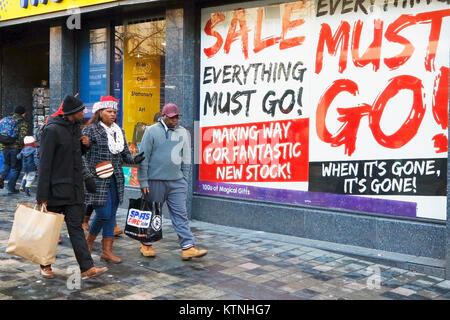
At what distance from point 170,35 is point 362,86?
11.0 ft

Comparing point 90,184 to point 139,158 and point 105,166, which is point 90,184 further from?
point 139,158

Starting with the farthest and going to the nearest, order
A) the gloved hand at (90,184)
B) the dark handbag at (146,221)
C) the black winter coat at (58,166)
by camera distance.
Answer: the dark handbag at (146,221) → the gloved hand at (90,184) → the black winter coat at (58,166)

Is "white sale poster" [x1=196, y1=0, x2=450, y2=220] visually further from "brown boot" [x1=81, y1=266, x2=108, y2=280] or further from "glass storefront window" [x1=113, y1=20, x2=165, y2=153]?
"brown boot" [x1=81, y1=266, x2=108, y2=280]

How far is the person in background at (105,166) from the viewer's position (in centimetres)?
566

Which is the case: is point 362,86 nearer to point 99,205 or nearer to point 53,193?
point 99,205

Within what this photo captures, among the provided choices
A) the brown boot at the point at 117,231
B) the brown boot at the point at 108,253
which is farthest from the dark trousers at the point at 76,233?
the brown boot at the point at 117,231

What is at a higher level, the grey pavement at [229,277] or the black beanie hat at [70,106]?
the black beanie hat at [70,106]

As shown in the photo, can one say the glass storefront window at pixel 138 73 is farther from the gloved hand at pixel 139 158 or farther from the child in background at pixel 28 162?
the gloved hand at pixel 139 158

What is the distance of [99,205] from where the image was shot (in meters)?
5.64

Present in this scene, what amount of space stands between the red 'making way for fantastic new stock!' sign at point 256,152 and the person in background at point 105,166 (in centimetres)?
235

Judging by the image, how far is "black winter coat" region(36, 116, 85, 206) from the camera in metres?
5.03

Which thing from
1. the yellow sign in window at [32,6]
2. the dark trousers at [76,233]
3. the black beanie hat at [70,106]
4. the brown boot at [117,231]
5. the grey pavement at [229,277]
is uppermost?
the yellow sign in window at [32,6]

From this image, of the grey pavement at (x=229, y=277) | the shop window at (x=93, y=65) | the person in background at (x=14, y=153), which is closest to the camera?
the grey pavement at (x=229, y=277)

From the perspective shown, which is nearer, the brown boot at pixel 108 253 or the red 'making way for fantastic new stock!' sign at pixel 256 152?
the brown boot at pixel 108 253
